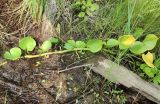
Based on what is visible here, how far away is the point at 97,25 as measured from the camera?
7.24 feet

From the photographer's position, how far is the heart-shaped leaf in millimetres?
2038

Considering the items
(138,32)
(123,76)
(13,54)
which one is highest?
(138,32)

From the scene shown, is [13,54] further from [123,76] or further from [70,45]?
[123,76]

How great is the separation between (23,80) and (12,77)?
0.07 metres

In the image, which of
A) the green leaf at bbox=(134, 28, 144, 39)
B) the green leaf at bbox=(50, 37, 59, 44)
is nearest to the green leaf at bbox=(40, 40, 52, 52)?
the green leaf at bbox=(50, 37, 59, 44)

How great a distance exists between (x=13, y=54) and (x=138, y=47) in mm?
806

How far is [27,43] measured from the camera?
205 cm

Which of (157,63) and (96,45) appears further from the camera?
(157,63)

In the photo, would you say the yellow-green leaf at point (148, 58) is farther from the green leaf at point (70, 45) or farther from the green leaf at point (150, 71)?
the green leaf at point (70, 45)

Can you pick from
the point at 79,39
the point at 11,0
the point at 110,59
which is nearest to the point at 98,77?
the point at 110,59

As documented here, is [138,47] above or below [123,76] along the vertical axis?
above

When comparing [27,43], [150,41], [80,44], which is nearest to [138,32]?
[150,41]

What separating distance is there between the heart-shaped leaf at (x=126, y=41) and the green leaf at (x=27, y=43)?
0.56 m

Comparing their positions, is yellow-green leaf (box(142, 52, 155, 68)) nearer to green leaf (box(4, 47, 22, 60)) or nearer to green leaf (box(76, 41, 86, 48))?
green leaf (box(76, 41, 86, 48))
